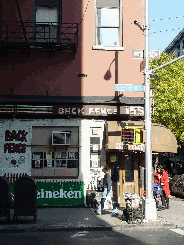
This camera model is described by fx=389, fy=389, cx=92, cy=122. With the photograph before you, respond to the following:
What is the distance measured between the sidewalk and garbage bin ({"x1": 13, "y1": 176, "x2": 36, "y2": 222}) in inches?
13.9

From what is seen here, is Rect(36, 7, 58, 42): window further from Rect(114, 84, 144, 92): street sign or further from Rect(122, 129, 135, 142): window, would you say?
Rect(122, 129, 135, 142): window

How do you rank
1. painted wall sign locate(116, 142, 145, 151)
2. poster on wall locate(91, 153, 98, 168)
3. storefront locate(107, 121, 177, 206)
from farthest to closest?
poster on wall locate(91, 153, 98, 168)
storefront locate(107, 121, 177, 206)
painted wall sign locate(116, 142, 145, 151)

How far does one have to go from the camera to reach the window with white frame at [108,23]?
17.5 metres

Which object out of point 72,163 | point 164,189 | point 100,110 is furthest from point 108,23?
point 164,189

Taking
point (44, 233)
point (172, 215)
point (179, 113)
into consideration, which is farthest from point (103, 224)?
point (179, 113)

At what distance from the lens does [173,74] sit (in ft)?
122

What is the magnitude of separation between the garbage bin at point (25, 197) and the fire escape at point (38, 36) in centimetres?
633

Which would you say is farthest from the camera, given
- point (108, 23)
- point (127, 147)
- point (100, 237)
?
point (108, 23)

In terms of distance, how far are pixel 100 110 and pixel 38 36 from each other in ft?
14.0

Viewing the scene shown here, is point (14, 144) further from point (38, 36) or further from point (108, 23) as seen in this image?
point (108, 23)

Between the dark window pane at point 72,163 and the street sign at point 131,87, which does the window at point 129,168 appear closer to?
the dark window pane at point 72,163

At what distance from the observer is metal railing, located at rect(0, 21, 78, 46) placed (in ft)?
54.4

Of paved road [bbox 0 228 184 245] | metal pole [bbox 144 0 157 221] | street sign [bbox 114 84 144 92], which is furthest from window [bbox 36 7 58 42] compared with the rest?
paved road [bbox 0 228 184 245]

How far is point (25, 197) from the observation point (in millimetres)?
12359
